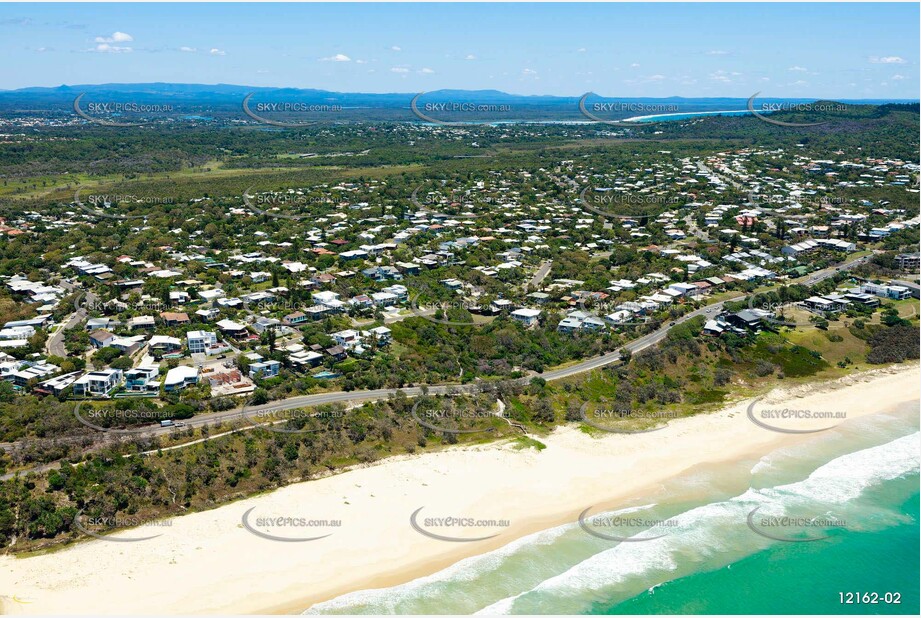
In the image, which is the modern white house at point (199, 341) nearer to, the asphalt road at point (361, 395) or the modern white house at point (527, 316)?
→ the asphalt road at point (361, 395)

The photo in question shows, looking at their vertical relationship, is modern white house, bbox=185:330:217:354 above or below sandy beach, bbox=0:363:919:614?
above

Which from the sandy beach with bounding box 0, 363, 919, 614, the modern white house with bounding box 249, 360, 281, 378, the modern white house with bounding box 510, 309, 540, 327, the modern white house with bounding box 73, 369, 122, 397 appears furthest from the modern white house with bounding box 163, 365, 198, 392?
the modern white house with bounding box 510, 309, 540, 327

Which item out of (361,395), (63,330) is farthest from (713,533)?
(63,330)

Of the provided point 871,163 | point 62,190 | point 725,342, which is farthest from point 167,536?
point 871,163

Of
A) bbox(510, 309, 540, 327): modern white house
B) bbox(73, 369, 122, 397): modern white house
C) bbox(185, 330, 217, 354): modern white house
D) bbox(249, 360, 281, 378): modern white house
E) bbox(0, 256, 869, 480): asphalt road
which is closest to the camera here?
bbox(0, 256, 869, 480): asphalt road

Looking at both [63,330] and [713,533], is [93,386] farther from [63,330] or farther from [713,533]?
[713,533]

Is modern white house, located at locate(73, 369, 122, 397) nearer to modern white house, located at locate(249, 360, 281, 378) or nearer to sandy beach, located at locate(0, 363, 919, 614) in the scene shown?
modern white house, located at locate(249, 360, 281, 378)

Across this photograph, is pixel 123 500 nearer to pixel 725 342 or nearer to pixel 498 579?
pixel 498 579
